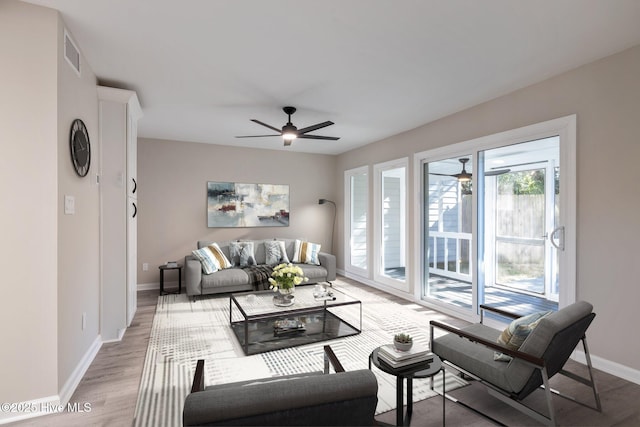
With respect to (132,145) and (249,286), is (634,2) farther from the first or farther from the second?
(249,286)

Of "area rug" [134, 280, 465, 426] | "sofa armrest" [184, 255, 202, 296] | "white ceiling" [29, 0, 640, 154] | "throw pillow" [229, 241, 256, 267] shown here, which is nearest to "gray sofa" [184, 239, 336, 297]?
"sofa armrest" [184, 255, 202, 296]

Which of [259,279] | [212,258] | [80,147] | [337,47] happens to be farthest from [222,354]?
[337,47]

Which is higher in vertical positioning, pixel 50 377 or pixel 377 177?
pixel 377 177

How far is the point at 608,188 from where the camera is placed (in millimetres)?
2689

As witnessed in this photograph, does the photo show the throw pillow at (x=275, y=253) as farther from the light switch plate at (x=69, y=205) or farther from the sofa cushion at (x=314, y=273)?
the light switch plate at (x=69, y=205)

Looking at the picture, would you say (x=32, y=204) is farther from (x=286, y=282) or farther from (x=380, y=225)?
(x=380, y=225)

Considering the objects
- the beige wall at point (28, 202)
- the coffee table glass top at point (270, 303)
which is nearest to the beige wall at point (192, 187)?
the coffee table glass top at point (270, 303)

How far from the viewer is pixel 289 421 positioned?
3.49 feet

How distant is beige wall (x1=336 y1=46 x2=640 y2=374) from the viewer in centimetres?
255

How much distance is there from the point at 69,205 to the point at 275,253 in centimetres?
361

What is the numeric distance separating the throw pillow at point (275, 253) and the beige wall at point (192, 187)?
2.01 feet

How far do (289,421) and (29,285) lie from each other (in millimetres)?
2017

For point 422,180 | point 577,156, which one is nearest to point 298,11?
point 577,156

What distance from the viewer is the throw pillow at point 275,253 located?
5.68 metres
